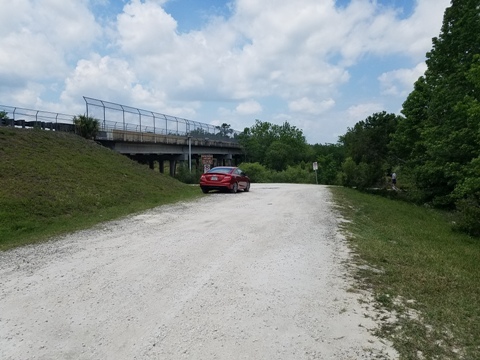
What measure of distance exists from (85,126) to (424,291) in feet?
88.0

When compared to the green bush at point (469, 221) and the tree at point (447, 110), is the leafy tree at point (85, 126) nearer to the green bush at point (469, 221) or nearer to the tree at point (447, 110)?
the tree at point (447, 110)

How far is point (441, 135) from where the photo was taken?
2320cm

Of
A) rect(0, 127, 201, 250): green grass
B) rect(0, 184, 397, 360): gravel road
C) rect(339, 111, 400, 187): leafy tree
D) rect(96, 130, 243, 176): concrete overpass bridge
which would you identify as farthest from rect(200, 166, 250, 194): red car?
rect(339, 111, 400, 187): leafy tree

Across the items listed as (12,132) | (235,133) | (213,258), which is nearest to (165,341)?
(213,258)

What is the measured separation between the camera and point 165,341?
11.9 ft

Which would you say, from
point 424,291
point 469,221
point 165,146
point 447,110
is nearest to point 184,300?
point 424,291

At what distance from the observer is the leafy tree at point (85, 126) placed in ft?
90.0

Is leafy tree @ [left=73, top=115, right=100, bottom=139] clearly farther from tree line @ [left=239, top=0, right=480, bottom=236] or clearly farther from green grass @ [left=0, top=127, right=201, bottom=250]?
tree line @ [left=239, top=0, right=480, bottom=236]

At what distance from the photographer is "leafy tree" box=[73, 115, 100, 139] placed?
27.4m

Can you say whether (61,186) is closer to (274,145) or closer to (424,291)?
(424,291)

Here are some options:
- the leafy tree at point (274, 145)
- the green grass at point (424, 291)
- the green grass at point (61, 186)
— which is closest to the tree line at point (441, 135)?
the green grass at point (424, 291)

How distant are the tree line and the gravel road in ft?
32.0

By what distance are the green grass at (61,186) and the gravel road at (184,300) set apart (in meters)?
2.65

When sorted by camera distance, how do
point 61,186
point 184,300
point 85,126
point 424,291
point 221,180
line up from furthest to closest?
1. point 85,126
2. point 221,180
3. point 61,186
4. point 424,291
5. point 184,300
